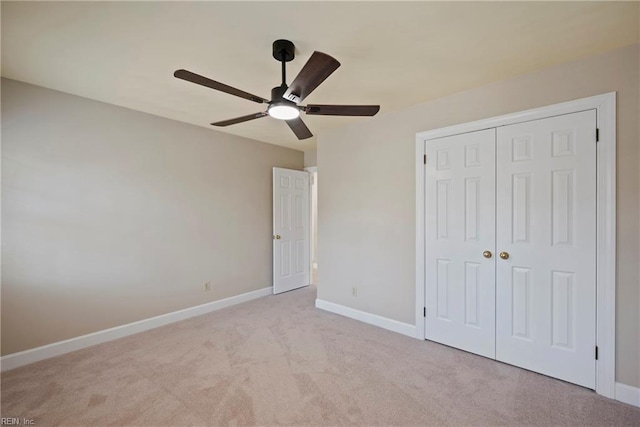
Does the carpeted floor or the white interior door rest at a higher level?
the white interior door

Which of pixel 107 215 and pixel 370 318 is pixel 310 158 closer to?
pixel 370 318

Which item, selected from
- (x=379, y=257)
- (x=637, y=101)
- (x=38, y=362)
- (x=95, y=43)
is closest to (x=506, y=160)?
(x=637, y=101)

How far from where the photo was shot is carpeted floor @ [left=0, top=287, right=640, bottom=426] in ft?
5.95

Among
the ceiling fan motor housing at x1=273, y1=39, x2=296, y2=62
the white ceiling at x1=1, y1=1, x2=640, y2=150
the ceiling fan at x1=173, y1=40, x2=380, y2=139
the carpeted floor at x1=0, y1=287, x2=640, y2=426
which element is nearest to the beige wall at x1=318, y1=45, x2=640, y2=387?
the white ceiling at x1=1, y1=1, x2=640, y2=150

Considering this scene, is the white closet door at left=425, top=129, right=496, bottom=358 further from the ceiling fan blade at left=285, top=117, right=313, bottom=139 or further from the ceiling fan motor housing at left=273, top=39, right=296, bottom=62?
the ceiling fan motor housing at left=273, top=39, right=296, bottom=62

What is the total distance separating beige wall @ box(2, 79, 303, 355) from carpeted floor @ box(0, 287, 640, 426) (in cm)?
48

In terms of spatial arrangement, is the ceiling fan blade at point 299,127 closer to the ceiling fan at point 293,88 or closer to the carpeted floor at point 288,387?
the ceiling fan at point 293,88

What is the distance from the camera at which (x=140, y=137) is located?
3135 mm

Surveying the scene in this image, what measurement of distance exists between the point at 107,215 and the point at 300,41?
8.57 ft

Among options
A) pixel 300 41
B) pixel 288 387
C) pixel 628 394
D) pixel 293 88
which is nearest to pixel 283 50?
pixel 300 41

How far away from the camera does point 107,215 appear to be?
291cm

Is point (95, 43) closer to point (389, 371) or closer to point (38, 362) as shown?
point (38, 362)

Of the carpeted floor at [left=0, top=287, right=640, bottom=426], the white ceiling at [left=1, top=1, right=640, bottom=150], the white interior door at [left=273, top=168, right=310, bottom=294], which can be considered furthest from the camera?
the white interior door at [left=273, top=168, right=310, bottom=294]

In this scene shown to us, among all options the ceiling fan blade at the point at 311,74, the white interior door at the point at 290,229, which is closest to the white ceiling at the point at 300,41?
the ceiling fan blade at the point at 311,74
